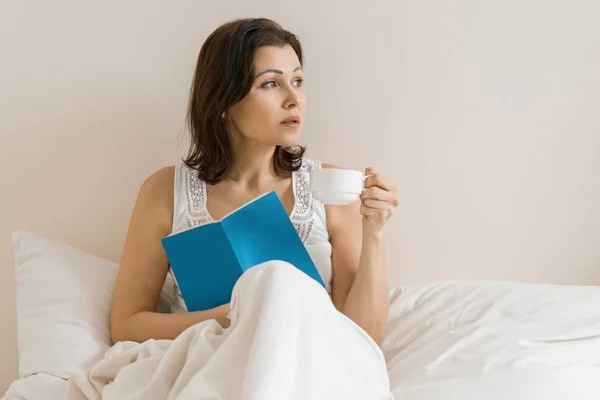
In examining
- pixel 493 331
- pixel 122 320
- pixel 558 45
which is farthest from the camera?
pixel 558 45

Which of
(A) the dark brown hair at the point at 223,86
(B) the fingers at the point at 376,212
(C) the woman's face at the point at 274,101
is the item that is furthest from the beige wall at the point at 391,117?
(B) the fingers at the point at 376,212

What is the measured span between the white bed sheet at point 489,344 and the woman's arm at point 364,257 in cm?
7

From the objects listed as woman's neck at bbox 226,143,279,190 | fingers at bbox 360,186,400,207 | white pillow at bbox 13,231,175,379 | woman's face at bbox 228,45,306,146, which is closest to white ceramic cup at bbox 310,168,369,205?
fingers at bbox 360,186,400,207

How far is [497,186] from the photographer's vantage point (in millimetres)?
1684

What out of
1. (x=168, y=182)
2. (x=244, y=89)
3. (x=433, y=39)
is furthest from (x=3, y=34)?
(x=433, y=39)

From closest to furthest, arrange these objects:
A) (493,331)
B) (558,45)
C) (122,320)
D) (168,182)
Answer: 1. (493,331)
2. (122,320)
3. (168,182)
4. (558,45)

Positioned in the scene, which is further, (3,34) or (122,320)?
(3,34)

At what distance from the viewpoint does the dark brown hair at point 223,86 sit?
141 centimetres

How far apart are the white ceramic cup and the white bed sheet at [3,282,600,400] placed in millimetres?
322

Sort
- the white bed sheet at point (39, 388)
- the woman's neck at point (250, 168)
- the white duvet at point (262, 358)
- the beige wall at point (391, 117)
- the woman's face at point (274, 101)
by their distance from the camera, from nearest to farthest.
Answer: the white duvet at point (262, 358) < the white bed sheet at point (39, 388) < the woman's face at point (274, 101) < the woman's neck at point (250, 168) < the beige wall at point (391, 117)

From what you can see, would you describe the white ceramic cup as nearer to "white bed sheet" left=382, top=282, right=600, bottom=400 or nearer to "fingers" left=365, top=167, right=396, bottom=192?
"fingers" left=365, top=167, right=396, bottom=192

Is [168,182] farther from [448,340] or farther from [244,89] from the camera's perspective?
[448,340]

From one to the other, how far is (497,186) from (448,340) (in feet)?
1.87

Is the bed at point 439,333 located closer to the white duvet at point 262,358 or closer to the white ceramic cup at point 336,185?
the white duvet at point 262,358
